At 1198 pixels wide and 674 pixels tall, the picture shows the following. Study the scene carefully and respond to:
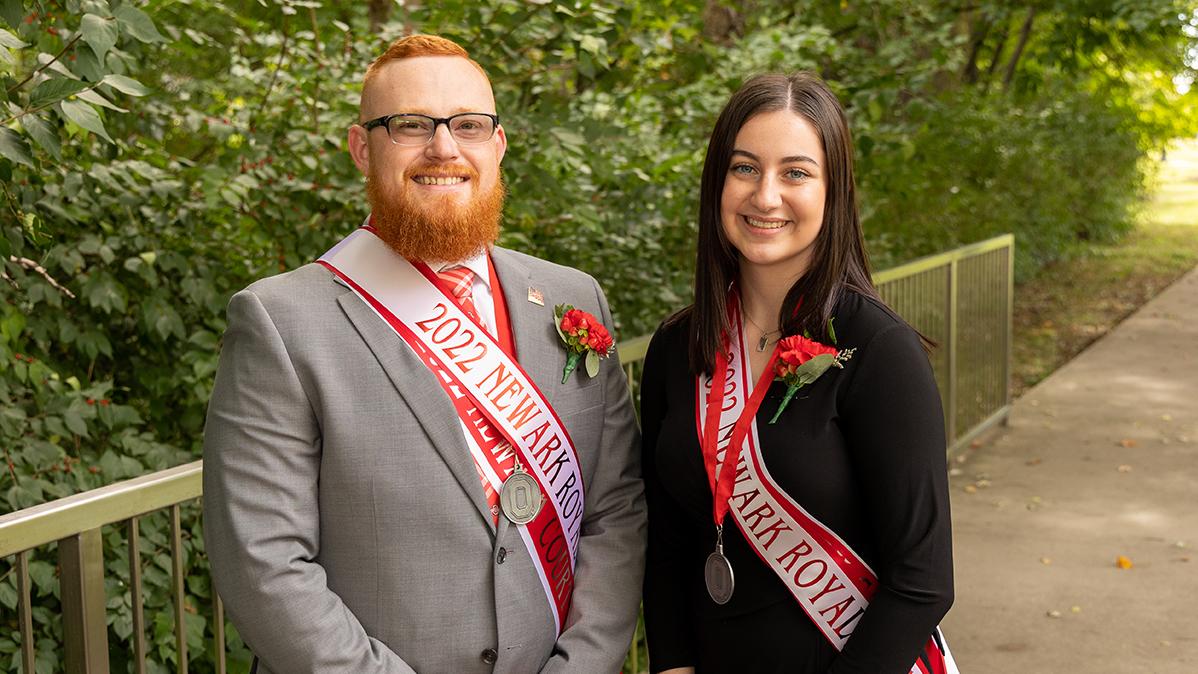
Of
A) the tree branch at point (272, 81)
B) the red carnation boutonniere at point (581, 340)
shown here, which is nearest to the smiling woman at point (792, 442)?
the red carnation boutonniere at point (581, 340)

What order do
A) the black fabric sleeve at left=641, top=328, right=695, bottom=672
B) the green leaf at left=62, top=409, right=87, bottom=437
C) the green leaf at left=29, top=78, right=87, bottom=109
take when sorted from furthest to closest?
the green leaf at left=62, top=409, right=87, bottom=437, the green leaf at left=29, top=78, right=87, bottom=109, the black fabric sleeve at left=641, top=328, right=695, bottom=672

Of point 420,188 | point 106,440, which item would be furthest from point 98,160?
point 420,188

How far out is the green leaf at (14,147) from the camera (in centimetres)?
295

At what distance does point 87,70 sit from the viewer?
310 centimetres

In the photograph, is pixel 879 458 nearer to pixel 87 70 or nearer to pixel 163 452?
pixel 87 70

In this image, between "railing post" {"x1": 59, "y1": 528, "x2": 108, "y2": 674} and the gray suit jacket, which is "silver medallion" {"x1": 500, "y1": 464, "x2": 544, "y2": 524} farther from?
"railing post" {"x1": 59, "y1": 528, "x2": 108, "y2": 674}

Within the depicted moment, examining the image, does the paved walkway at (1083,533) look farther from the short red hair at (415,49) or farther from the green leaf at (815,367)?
the short red hair at (415,49)

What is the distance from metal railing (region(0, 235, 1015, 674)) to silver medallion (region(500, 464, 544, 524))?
786 millimetres

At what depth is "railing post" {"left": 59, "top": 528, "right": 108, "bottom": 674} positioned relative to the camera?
8.11 ft

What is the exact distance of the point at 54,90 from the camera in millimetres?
2871

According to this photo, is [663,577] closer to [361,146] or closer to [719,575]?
[719,575]

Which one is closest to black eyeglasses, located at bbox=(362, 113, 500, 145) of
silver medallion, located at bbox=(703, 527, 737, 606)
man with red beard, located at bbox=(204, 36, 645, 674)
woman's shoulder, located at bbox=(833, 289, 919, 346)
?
man with red beard, located at bbox=(204, 36, 645, 674)

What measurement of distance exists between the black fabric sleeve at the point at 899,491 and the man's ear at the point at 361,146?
0.97 meters

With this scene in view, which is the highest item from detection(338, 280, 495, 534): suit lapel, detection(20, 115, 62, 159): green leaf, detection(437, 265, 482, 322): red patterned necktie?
detection(20, 115, 62, 159): green leaf
